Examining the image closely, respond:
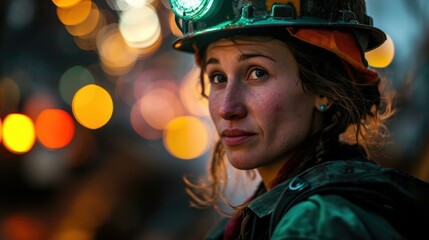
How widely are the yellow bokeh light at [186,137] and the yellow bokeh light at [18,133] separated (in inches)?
148

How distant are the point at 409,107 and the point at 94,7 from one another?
18248 millimetres

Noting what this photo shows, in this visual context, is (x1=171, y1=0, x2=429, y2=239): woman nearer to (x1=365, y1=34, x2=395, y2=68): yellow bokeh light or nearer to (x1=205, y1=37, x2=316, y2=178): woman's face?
(x1=205, y1=37, x2=316, y2=178): woman's face

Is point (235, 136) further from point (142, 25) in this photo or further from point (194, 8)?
point (142, 25)

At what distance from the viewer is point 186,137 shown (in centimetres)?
2414

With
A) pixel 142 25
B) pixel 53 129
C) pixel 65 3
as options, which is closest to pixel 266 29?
pixel 53 129

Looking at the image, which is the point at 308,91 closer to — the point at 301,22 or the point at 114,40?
the point at 301,22

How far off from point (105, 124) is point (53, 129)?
86.2 inches

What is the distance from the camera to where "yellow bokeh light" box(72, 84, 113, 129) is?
19922 millimetres

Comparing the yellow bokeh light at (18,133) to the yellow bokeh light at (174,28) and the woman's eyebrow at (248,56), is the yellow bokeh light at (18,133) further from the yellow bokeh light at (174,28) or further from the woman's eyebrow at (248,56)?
the woman's eyebrow at (248,56)

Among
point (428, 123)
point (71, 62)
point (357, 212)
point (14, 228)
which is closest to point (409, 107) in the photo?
point (428, 123)

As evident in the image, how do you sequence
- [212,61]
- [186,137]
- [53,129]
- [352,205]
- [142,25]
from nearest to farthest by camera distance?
[352,205], [212,61], [53,129], [142,25], [186,137]

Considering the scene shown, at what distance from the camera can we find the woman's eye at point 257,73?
10.3 ft

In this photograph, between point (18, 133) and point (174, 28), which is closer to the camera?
point (174, 28)

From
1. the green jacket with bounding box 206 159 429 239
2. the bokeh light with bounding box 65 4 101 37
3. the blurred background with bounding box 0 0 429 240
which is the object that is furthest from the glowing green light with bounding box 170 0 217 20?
the bokeh light with bounding box 65 4 101 37
